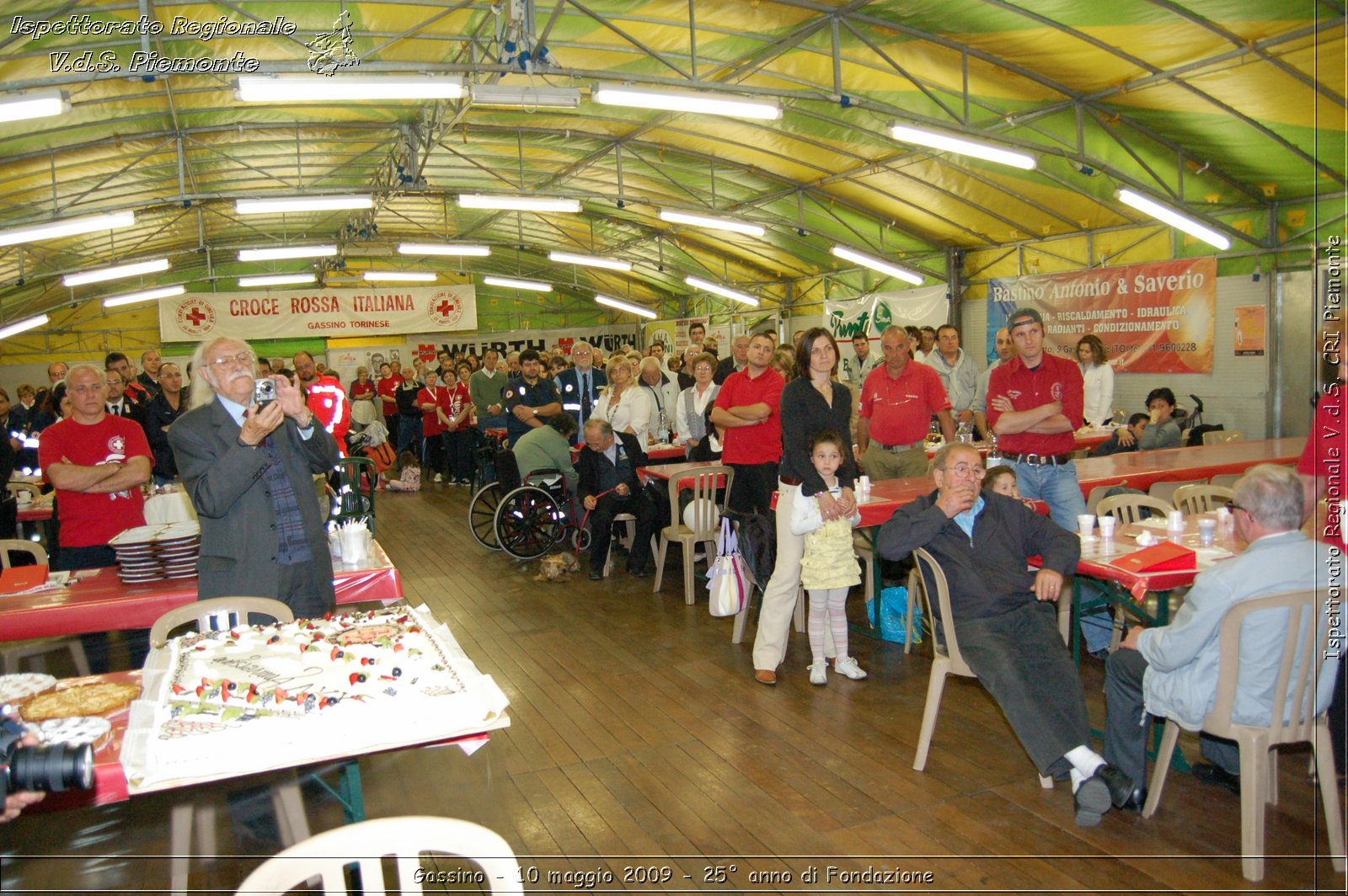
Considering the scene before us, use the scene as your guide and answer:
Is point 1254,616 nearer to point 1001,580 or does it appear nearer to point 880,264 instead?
point 1001,580

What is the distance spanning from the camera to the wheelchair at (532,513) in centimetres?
758

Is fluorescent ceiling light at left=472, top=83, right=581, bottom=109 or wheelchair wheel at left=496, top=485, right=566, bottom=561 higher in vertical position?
fluorescent ceiling light at left=472, top=83, right=581, bottom=109

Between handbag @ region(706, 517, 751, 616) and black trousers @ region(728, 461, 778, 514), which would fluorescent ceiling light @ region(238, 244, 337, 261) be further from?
handbag @ region(706, 517, 751, 616)

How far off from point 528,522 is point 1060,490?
442 centimetres

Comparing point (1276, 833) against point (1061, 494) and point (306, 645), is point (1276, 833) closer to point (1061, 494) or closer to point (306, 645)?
point (1061, 494)

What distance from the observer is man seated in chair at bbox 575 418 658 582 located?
6.78 m

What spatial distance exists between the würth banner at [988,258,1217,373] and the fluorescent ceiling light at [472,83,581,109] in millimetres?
5328

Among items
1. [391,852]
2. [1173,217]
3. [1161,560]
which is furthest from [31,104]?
[1173,217]

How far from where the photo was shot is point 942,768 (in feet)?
11.6

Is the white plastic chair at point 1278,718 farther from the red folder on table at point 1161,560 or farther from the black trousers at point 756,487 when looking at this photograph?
the black trousers at point 756,487

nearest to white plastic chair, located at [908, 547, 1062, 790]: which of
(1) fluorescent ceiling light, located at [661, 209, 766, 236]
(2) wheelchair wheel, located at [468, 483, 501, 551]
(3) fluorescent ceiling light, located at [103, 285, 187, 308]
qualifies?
(2) wheelchair wheel, located at [468, 483, 501, 551]

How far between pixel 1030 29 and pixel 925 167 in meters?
3.90

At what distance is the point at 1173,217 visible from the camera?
9.38 m

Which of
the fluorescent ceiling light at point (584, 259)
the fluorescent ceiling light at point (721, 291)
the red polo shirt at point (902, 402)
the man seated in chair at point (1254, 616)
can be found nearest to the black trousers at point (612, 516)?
the red polo shirt at point (902, 402)
